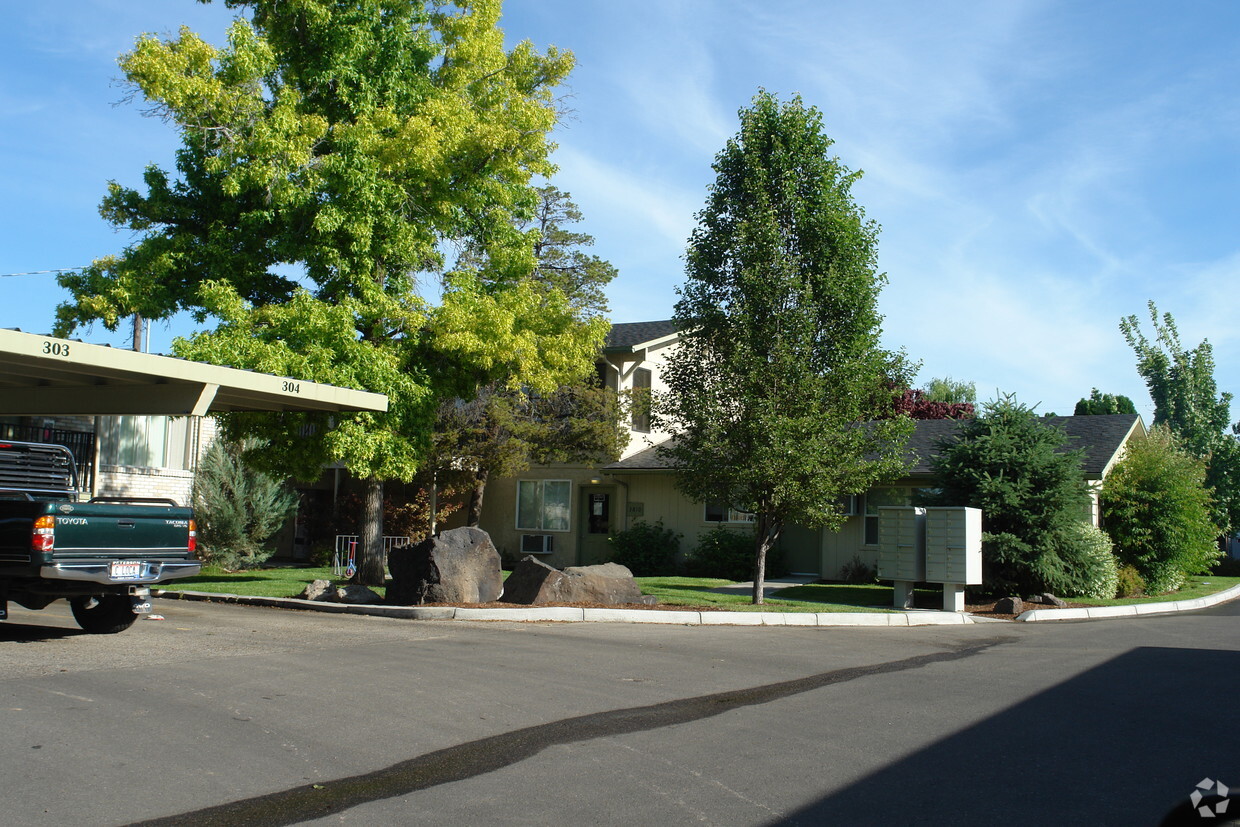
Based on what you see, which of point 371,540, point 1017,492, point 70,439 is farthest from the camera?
point 70,439

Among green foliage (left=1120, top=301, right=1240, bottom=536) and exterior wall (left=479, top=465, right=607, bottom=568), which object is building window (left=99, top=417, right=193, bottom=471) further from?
green foliage (left=1120, top=301, right=1240, bottom=536)

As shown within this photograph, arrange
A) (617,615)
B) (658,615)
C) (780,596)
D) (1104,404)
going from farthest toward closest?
(1104,404)
(780,596)
(658,615)
(617,615)

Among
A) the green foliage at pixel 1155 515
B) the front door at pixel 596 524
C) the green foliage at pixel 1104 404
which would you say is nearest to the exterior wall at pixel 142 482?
the front door at pixel 596 524

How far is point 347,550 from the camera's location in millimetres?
23469

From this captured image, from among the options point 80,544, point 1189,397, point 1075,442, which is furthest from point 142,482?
point 1189,397

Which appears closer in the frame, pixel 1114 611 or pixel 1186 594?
pixel 1114 611

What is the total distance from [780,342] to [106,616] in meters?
10.2

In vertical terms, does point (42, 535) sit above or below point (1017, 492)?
below

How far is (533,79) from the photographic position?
1873 centimetres

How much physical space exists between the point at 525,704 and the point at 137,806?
324cm

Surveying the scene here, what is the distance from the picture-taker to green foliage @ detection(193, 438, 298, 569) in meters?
21.9

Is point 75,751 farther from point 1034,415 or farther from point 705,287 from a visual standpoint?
point 1034,415

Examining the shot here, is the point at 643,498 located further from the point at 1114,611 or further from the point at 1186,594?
the point at 1186,594

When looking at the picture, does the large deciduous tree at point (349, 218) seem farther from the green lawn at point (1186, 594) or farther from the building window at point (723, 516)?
the green lawn at point (1186, 594)
